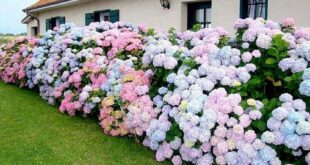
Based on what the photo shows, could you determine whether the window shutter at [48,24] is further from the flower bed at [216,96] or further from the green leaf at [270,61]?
the green leaf at [270,61]

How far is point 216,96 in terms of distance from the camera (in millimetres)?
4746

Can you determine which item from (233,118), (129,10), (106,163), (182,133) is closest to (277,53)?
(233,118)

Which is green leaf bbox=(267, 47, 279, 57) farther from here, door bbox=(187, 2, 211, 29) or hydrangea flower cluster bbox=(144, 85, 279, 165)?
A: door bbox=(187, 2, 211, 29)

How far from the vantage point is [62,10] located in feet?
60.6

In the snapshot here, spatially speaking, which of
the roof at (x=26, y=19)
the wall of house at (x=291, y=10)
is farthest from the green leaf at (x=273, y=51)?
the roof at (x=26, y=19)

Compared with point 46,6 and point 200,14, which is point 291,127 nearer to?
point 200,14

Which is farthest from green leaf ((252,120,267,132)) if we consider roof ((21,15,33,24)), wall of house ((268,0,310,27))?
roof ((21,15,33,24))

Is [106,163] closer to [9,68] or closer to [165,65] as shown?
[165,65]

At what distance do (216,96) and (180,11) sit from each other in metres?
6.74

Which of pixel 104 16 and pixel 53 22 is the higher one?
pixel 104 16

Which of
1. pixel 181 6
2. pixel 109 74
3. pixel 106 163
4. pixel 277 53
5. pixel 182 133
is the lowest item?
pixel 106 163

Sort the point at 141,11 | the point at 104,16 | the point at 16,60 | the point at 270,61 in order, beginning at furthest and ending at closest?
1. the point at 104,16
2. the point at 141,11
3. the point at 16,60
4. the point at 270,61

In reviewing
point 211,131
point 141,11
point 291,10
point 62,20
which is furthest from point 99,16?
point 211,131

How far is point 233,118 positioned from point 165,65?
129cm
